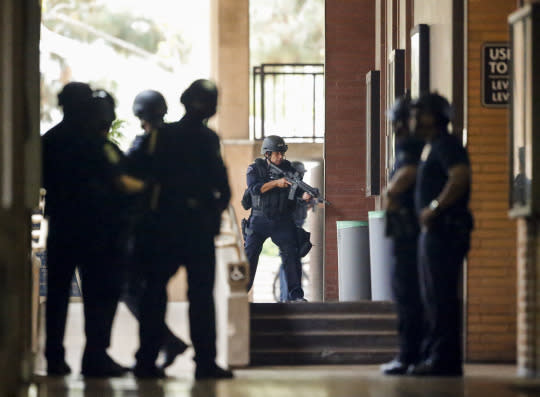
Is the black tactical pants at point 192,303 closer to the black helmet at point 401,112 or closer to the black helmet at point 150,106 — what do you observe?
the black helmet at point 150,106

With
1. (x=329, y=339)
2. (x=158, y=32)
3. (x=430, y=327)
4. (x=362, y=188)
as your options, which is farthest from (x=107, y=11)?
(x=430, y=327)

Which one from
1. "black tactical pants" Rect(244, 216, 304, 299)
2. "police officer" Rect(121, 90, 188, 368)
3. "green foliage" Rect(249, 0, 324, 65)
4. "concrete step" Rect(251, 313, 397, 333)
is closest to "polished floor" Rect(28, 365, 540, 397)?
"police officer" Rect(121, 90, 188, 368)

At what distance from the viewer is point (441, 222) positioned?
316 inches

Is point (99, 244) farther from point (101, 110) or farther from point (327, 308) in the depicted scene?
point (327, 308)

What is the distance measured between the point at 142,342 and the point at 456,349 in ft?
6.73

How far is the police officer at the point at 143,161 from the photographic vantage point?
27.5 ft

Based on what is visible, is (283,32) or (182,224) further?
(283,32)

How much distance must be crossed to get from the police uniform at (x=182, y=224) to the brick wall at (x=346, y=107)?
692 cm

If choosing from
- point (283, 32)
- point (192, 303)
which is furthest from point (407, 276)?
point (283, 32)

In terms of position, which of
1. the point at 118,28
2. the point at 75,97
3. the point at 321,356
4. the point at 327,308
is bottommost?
the point at 321,356

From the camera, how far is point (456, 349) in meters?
8.17

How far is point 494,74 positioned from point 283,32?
26.6 meters

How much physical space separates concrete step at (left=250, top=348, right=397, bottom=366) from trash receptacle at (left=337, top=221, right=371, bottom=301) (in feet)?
9.13

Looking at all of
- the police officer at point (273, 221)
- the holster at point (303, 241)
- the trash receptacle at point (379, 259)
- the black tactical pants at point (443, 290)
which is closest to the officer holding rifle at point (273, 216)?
the police officer at point (273, 221)
